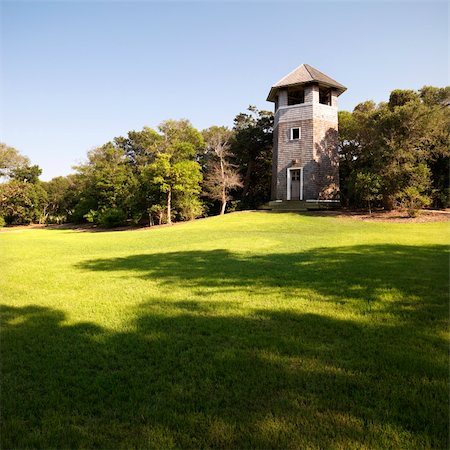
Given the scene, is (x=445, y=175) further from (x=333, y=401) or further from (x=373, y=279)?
(x=333, y=401)

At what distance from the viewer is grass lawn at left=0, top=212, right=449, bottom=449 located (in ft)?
7.77

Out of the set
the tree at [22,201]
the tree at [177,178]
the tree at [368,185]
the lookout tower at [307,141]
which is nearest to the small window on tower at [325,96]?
the lookout tower at [307,141]

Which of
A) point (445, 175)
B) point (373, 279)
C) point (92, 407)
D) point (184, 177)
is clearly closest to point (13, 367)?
point (92, 407)

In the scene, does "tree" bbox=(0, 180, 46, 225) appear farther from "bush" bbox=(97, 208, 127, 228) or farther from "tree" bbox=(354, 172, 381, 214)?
"tree" bbox=(354, 172, 381, 214)

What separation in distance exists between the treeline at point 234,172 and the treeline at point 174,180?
11cm

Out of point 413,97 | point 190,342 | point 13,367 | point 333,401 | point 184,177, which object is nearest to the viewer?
point 333,401

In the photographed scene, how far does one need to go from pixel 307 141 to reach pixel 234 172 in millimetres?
9102

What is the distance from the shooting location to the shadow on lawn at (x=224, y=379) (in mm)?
2334

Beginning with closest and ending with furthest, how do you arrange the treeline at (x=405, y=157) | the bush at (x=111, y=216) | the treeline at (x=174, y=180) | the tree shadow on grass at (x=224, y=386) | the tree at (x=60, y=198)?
the tree shadow on grass at (x=224, y=386), the treeline at (x=405, y=157), the treeline at (x=174, y=180), the bush at (x=111, y=216), the tree at (x=60, y=198)

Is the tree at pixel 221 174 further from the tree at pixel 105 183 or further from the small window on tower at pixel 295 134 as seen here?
the tree at pixel 105 183

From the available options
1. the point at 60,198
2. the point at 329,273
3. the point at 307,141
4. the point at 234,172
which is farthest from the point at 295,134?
the point at 60,198

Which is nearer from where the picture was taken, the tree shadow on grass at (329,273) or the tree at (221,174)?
the tree shadow on grass at (329,273)

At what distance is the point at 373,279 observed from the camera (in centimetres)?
637

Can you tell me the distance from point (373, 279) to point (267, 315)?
117 inches
